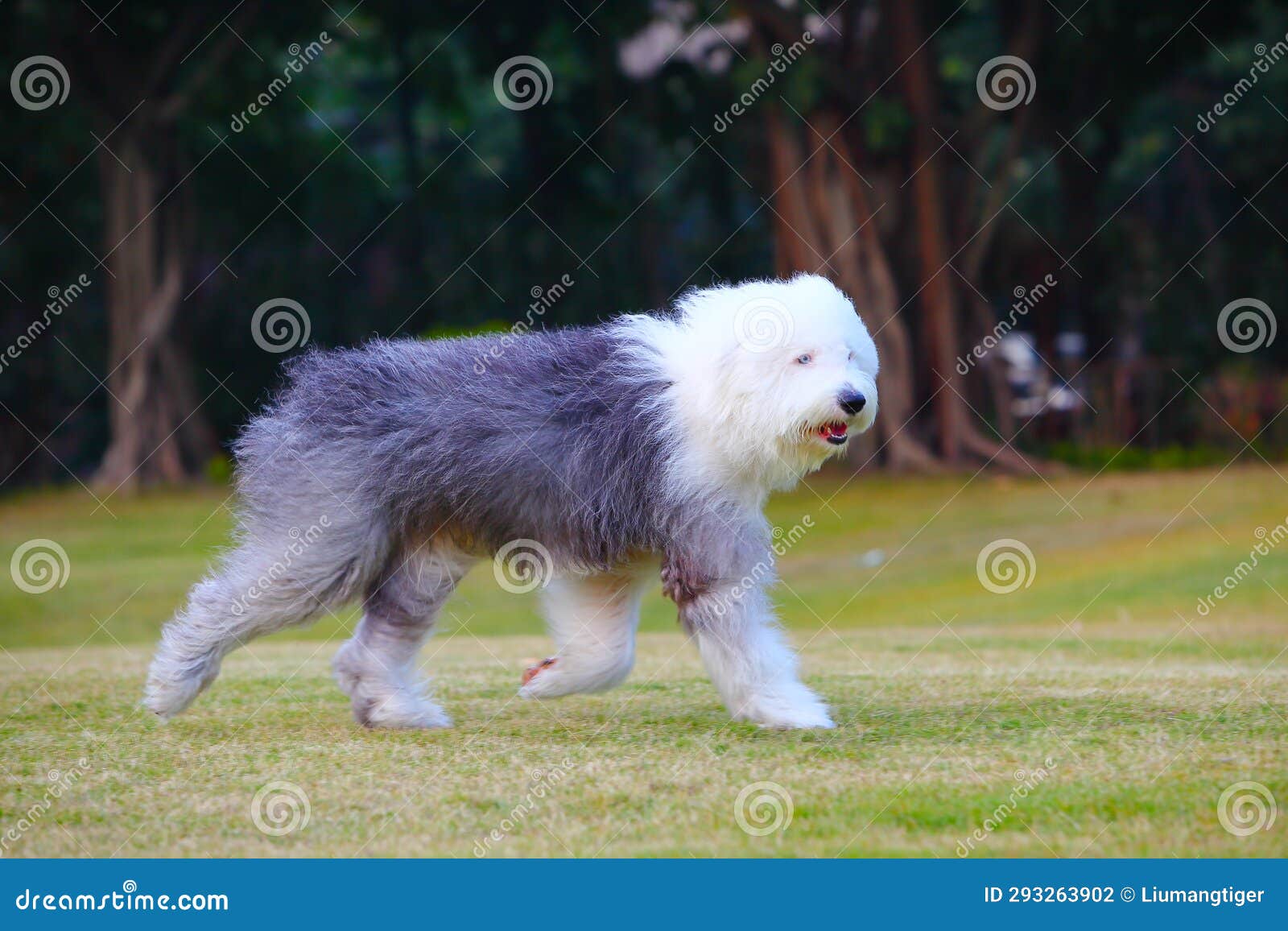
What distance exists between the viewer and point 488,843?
5332 mm

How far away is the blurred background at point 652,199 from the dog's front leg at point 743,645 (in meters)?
12.8

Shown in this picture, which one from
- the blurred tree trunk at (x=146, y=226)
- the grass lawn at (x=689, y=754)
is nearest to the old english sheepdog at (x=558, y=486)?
the grass lawn at (x=689, y=754)

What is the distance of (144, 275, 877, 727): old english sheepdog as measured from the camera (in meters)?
6.89

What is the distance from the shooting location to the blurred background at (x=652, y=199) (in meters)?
21.4

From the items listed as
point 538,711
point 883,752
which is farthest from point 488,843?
point 538,711

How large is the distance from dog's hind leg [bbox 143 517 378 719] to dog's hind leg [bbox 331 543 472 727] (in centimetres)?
26

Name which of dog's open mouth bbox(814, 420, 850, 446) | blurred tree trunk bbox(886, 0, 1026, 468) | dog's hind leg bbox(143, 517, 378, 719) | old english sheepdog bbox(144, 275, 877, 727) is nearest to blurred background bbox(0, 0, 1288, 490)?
blurred tree trunk bbox(886, 0, 1026, 468)

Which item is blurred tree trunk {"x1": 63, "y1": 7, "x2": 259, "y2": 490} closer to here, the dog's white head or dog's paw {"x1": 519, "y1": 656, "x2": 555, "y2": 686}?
dog's paw {"x1": 519, "y1": 656, "x2": 555, "y2": 686}

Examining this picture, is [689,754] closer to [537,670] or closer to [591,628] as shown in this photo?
[591,628]

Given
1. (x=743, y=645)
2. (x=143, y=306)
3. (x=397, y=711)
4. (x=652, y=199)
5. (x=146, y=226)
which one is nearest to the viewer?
(x=743, y=645)

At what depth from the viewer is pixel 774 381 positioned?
6.77 m

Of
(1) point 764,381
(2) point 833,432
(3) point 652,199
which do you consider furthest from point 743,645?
(3) point 652,199

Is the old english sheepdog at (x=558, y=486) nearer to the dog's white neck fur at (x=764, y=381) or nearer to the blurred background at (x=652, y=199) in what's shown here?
the dog's white neck fur at (x=764, y=381)

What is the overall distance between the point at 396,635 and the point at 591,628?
922mm
